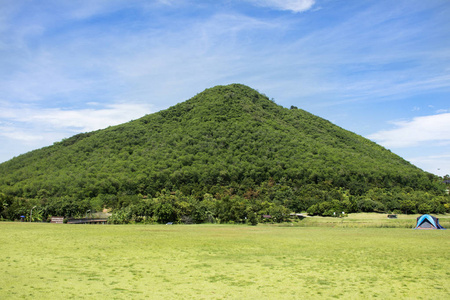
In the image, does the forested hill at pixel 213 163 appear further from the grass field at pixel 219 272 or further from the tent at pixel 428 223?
the grass field at pixel 219 272

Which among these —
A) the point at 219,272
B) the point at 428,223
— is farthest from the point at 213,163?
the point at 219,272

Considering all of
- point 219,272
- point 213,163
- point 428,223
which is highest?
point 213,163

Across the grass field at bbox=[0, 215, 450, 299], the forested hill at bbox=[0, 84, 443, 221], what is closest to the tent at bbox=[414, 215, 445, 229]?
the grass field at bbox=[0, 215, 450, 299]

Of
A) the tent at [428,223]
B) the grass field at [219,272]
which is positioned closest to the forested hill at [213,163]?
the tent at [428,223]

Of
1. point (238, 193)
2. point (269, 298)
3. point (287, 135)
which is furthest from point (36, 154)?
point (269, 298)

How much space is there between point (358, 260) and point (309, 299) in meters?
9.29

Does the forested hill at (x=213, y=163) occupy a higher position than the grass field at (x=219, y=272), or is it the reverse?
the forested hill at (x=213, y=163)

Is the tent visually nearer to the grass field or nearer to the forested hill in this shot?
the grass field

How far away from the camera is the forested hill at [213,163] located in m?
90.5

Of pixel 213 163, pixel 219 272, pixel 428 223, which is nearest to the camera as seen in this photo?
pixel 219 272

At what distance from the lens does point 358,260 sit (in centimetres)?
2059

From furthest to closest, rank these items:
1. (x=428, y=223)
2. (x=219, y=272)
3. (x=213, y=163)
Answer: (x=213, y=163)
(x=428, y=223)
(x=219, y=272)

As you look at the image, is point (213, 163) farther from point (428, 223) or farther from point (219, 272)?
point (219, 272)

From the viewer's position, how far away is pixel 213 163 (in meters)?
105
